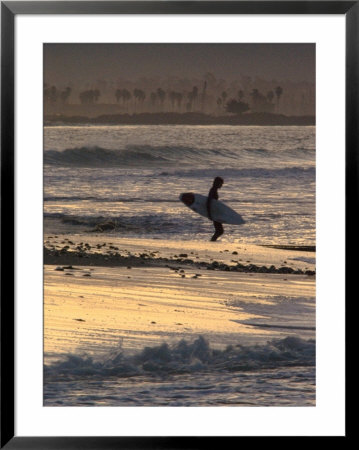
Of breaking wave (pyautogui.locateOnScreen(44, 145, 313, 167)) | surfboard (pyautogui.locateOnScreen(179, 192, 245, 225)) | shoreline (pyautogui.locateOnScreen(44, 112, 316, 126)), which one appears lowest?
surfboard (pyautogui.locateOnScreen(179, 192, 245, 225))

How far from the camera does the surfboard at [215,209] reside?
7.78ft

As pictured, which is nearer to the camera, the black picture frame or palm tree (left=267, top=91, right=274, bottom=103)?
the black picture frame

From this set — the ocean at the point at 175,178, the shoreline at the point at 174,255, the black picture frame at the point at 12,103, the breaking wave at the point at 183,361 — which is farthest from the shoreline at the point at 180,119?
the breaking wave at the point at 183,361

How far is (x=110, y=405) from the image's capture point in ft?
7.58

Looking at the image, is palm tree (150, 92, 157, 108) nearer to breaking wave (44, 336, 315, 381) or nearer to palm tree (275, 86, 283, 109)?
palm tree (275, 86, 283, 109)

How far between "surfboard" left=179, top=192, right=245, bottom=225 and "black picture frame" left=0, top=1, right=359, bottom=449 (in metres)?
0.39

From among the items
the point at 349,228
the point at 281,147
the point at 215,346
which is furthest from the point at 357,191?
the point at 215,346

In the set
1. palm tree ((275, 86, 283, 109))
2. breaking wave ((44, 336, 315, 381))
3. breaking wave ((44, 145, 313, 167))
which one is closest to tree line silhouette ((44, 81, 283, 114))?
palm tree ((275, 86, 283, 109))

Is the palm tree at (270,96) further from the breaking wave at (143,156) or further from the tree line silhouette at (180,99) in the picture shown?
the breaking wave at (143,156)

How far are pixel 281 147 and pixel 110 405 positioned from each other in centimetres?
108

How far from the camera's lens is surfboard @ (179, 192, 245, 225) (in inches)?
93.4

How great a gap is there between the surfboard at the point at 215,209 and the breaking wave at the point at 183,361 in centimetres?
43

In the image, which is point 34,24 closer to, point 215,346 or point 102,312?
point 102,312

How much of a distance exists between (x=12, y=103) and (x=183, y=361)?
1061 mm
